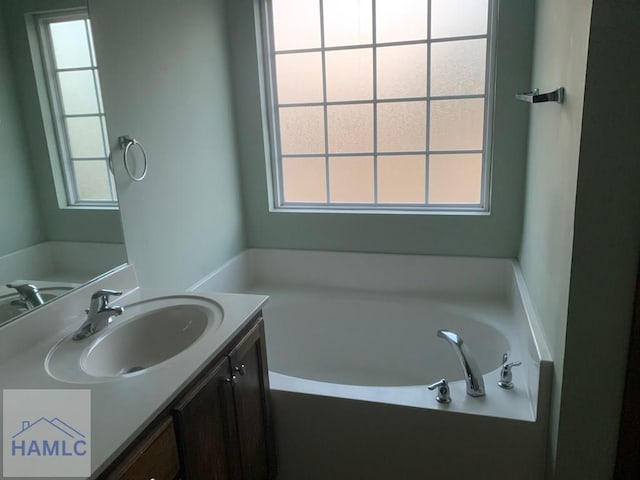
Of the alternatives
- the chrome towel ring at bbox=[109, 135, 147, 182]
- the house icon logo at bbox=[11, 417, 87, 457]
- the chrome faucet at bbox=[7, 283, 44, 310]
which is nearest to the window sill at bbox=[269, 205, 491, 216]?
the chrome towel ring at bbox=[109, 135, 147, 182]

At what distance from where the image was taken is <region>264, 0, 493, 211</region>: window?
2418mm

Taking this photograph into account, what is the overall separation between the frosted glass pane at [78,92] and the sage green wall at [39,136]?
119 millimetres

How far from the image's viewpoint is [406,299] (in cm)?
261

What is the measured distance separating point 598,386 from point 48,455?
4.75 ft

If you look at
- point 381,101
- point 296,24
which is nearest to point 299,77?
point 296,24

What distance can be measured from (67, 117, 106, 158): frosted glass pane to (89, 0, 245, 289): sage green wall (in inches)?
2.5

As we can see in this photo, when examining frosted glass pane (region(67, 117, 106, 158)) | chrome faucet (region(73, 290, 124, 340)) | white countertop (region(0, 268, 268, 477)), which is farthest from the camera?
frosted glass pane (region(67, 117, 106, 158))

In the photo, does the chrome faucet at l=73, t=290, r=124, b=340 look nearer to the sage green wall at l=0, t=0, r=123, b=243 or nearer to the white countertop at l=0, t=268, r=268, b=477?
the white countertop at l=0, t=268, r=268, b=477

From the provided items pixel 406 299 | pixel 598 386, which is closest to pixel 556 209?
pixel 598 386

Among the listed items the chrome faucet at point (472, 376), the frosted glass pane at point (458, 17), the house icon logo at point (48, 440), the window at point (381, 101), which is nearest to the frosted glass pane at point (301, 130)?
the window at point (381, 101)

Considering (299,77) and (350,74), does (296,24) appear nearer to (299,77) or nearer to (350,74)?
(299,77)

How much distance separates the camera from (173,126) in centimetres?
212

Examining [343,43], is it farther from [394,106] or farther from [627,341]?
[627,341]

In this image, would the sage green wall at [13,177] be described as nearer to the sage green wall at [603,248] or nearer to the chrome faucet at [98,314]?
the chrome faucet at [98,314]
